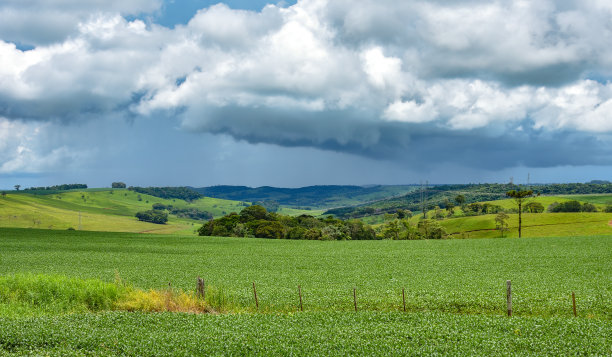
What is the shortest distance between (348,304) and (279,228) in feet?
275

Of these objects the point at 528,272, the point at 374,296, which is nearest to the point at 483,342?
the point at 374,296

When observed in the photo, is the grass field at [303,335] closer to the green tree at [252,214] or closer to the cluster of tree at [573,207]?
the green tree at [252,214]

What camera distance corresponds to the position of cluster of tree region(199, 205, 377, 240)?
4240 inches

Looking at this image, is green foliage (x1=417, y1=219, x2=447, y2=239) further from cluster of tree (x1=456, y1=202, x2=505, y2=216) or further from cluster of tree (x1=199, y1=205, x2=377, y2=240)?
cluster of tree (x1=456, y1=202, x2=505, y2=216)

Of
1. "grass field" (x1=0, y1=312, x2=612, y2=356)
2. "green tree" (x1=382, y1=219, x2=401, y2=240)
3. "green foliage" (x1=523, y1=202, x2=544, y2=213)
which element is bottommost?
"green tree" (x1=382, y1=219, x2=401, y2=240)

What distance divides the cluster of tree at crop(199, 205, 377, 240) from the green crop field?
4515cm

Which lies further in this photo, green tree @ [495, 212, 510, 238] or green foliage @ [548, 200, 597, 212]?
green foliage @ [548, 200, 597, 212]

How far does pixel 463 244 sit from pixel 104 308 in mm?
59229

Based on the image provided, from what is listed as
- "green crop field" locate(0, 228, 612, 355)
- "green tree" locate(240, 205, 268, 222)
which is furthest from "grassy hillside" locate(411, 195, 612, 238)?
"green tree" locate(240, 205, 268, 222)

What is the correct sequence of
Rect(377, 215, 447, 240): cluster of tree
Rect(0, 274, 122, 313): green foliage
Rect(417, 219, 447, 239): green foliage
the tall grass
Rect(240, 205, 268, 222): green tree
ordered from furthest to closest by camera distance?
Rect(240, 205, 268, 222): green tree < Rect(417, 219, 447, 239): green foliage < Rect(377, 215, 447, 240): cluster of tree < Rect(0, 274, 122, 313): green foliage < the tall grass

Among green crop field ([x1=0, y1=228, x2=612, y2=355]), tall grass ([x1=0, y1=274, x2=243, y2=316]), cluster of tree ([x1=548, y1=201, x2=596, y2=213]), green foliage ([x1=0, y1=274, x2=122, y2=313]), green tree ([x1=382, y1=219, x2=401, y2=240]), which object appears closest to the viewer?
green crop field ([x1=0, y1=228, x2=612, y2=355])

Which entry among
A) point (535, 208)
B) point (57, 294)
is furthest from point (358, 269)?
point (535, 208)

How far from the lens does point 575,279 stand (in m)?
34.8

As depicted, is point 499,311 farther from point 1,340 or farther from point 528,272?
point 1,340
